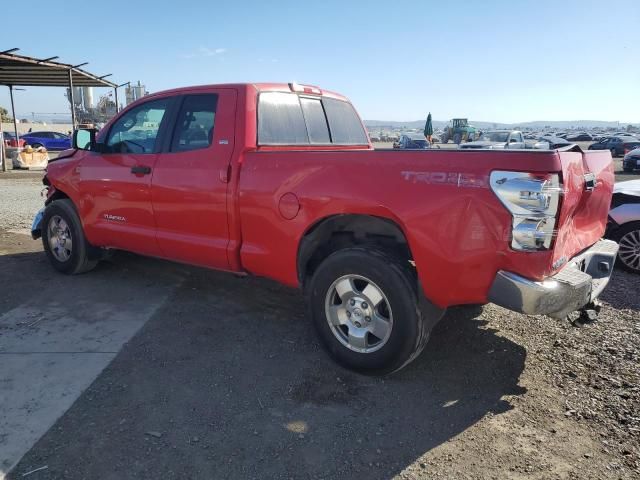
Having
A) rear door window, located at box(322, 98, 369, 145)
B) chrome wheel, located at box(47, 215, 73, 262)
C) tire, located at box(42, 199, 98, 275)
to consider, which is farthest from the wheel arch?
chrome wheel, located at box(47, 215, 73, 262)

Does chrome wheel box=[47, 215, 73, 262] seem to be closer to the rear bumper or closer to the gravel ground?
the gravel ground

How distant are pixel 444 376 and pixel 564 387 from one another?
30.4 inches

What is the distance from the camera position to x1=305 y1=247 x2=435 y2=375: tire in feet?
9.98

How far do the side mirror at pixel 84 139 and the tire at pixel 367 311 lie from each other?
10.3 ft

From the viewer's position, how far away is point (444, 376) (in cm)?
338

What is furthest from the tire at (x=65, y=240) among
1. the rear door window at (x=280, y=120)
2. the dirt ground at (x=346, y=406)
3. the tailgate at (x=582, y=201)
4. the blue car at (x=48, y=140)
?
the blue car at (x=48, y=140)

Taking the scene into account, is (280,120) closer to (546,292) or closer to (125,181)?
(125,181)

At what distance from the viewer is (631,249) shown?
18.7ft

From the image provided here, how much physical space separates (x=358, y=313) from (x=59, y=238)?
4079mm

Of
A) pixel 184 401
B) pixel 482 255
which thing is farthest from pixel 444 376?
pixel 184 401

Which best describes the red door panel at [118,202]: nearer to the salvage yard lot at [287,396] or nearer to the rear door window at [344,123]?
the salvage yard lot at [287,396]

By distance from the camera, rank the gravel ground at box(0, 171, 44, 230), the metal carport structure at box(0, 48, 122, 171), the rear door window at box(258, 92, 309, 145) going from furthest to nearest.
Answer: the metal carport structure at box(0, 48, 122, 171)
the gravel ground at box(0, 171, 44, 230)
the rear door window at box(258, 92, 309, 145)

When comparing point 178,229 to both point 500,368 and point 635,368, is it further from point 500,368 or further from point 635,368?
point 635,368

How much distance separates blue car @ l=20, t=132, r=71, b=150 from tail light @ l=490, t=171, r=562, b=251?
107ft
